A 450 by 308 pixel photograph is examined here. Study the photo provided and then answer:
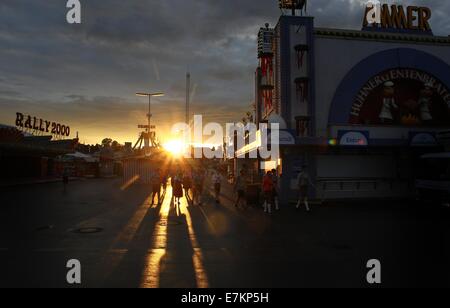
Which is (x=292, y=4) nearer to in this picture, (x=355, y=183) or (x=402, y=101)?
(x=402, y=101)

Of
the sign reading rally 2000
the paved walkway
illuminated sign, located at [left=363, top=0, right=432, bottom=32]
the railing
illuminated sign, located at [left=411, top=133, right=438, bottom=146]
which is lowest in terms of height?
the paved walkway

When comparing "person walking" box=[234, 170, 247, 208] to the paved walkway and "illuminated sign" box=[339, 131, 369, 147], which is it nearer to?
the paved walkway

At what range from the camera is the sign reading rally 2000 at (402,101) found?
21734 mm

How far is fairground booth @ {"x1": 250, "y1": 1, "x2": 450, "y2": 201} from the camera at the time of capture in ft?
66.7

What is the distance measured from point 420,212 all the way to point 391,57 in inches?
417

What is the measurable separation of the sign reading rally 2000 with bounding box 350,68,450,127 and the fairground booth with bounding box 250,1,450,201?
0.20ft

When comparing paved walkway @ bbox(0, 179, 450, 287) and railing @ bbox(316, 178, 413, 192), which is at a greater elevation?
railing @ bbox(316, 178, 413, 192)

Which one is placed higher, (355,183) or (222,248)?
(355,183)

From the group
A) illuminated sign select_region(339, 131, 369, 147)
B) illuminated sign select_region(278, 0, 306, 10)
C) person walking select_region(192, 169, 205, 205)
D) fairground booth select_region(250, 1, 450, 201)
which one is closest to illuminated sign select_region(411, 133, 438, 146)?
fairground booth select_region(250, 1, 450, 201)

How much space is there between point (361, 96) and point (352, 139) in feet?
12.9

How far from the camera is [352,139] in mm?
19156

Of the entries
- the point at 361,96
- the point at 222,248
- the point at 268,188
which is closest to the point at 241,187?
the point at 268,188

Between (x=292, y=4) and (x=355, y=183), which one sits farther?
(x=292, y=4)
